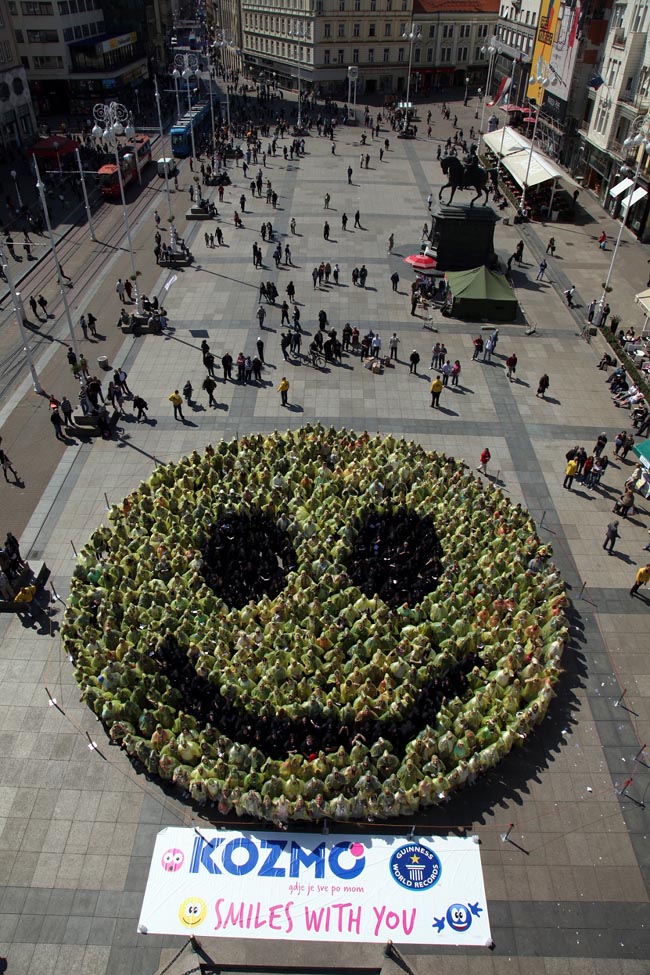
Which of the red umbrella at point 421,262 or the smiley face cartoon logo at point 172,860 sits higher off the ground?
the red umbrella at point 421,262

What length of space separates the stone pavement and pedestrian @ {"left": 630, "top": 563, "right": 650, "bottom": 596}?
407 millimetres

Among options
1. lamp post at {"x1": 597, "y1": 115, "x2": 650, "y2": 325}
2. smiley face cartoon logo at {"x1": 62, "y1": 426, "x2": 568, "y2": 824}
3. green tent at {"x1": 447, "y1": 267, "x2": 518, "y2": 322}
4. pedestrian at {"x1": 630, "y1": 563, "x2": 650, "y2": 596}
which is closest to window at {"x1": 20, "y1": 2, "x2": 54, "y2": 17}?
lamp post at {"x1": 597, "y1": 115, "x2": 650, "y2": 325}

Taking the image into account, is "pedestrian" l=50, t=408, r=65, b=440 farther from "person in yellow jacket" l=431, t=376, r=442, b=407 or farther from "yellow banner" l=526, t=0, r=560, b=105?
"yellow banner" l=526, t=0, r=560, b=105

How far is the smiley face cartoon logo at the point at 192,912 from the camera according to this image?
12.4 meters

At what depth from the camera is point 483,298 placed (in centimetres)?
3288

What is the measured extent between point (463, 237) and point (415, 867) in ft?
101

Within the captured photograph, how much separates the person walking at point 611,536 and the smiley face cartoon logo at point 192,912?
556 inches

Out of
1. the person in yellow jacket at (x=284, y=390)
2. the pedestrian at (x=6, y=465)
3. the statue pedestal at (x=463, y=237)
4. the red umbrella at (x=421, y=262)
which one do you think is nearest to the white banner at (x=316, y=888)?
the pedestrian at (x=6, y=465)

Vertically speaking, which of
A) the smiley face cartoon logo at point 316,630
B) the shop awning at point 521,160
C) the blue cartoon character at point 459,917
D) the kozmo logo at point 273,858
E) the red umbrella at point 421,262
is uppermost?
the shop awning at point 521,160

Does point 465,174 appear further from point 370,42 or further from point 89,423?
point 370,42

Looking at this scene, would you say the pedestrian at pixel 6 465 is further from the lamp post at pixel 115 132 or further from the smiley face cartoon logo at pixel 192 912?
the smiley face cartoon logo at pixel 192 912

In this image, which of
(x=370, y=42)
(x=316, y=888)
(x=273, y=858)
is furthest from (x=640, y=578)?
(x=370, y=42)

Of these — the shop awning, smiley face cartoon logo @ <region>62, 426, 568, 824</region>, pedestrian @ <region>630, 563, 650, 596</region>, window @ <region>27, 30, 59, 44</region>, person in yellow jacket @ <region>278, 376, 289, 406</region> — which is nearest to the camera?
smiley face cartoon logo @ <region>62, 426, 568, 824</region>

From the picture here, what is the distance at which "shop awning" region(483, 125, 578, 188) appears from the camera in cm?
4591
